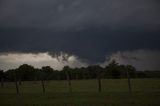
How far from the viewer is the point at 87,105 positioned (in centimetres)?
2119

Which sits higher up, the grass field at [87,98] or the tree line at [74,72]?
the tree line at [74,72]

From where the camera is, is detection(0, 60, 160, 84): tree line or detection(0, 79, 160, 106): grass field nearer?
detection(0, 79, 160, 106): grass field

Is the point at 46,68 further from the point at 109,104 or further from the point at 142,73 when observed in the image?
the point at 109,104

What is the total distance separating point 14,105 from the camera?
23438 millimetres

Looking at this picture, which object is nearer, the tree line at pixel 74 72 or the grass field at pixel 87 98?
the grass field at pixel 87 98

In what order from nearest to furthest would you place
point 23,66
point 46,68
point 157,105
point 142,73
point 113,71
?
point 157,105, point 142,73, point 113,71, point 23,66, point 46,68

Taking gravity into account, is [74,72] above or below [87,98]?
above

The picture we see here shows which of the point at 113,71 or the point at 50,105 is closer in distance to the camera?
the point at 50,105

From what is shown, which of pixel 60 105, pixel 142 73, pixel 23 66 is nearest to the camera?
pixel 60 105

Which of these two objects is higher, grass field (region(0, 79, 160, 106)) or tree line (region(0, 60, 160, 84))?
tree line (region(0, 60, 160, 84))

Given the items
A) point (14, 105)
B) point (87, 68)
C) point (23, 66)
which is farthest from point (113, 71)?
point (14, 105)

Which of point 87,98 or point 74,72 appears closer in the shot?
point 87,98

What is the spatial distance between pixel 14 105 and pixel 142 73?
82945mm

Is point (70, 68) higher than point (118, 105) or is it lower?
higher
